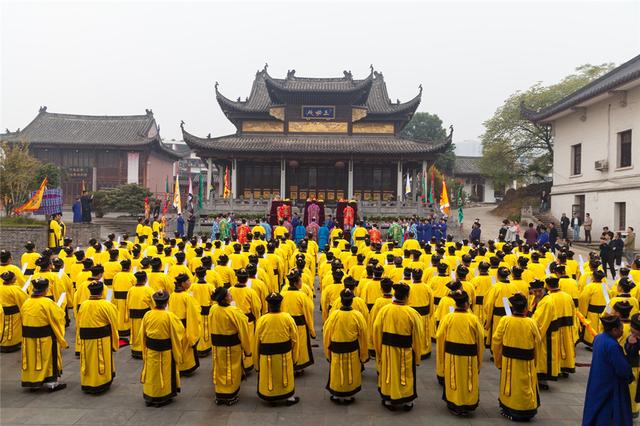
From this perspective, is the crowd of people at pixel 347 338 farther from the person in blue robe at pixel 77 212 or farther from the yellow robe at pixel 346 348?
the person in blue robe at pixel 77 212

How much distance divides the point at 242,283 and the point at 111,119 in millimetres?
41532

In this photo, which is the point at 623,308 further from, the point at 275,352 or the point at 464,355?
the point at 275,352

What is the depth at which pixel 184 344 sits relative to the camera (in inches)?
236

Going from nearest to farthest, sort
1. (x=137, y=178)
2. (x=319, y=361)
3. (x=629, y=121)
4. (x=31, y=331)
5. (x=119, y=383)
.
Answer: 1. (x=31, y=331)
2. (x=119, y=383)
3. (x=319, y=361)
4. (x=629, y=121)
5. (x=137, y=178)

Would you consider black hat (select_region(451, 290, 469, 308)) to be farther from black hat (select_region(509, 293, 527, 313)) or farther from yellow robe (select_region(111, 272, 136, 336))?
yellow robe (select_region(111, 272, 136, 336))

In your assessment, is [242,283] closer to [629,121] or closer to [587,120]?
[629,121]

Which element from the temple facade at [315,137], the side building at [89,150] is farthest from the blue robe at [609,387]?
the side building at [89,150]

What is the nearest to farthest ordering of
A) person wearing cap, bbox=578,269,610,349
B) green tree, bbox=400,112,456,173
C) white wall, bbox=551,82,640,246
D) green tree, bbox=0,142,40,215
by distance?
1. person wearing cap, bbox=578,269,610,349
2. white wall, bbox=551,82,640,246
3. green tree, bbox=0,142,40,215
4. green tree, bbox=400,112,456,173

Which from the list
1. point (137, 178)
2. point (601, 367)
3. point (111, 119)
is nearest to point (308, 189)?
point (137, 178)

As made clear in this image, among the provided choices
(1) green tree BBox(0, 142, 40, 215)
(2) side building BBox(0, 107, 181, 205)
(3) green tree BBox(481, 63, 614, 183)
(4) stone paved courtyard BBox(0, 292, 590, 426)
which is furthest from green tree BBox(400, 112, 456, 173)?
(4) stone paved courtyard BBox(0, 292, 590, 426)

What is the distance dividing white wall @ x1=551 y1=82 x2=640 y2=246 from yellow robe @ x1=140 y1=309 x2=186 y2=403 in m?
21.8

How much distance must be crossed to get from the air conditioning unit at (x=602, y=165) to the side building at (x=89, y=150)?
1329 inches

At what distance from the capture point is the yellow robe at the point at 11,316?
6938mm

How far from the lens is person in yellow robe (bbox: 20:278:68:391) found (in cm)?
589
